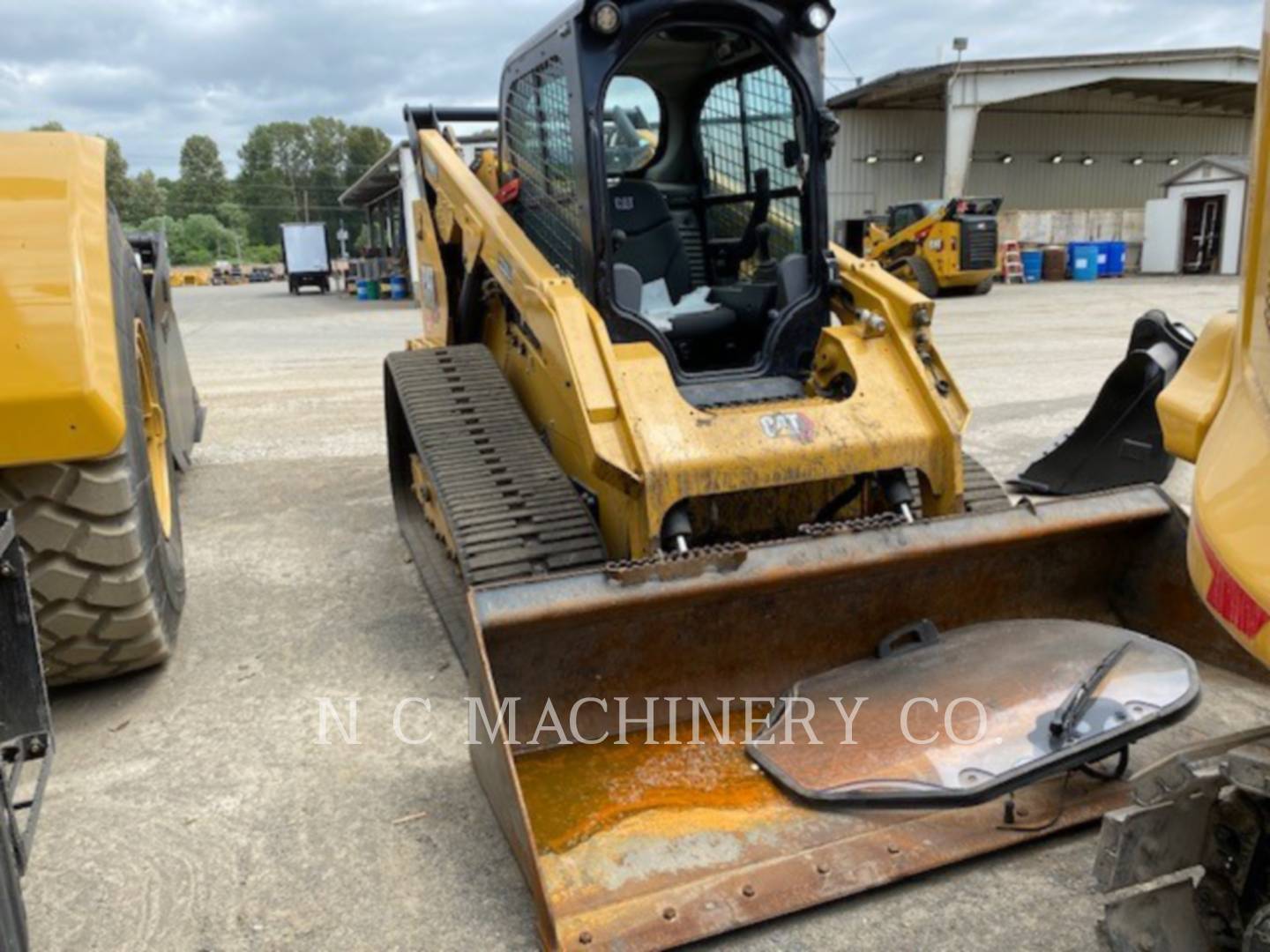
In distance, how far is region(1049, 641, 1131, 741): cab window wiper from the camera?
2.57m

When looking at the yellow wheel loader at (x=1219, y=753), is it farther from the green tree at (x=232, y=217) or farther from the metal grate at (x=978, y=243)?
the green tree at (x=232, y=217)

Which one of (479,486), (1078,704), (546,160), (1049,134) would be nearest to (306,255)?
(1049,134)

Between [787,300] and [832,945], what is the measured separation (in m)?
2.63

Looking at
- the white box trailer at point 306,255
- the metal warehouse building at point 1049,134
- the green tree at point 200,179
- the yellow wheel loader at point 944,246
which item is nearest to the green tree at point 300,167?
the green tree at point 200,179

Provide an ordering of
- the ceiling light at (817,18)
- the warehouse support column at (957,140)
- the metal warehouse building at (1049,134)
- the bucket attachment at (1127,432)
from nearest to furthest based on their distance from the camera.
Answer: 1. the ceiling light at (817,18)
2. the bucket attachment at (1127,432)
3. the warehouse support column at (957,140)
4. the metal warehouse building at (1049,134)

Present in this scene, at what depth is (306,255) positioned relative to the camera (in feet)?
124

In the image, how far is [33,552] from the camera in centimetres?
290

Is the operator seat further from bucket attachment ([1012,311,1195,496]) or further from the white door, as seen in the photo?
the white door

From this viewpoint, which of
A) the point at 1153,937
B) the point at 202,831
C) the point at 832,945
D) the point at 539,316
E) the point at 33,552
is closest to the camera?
the point at 1153,937

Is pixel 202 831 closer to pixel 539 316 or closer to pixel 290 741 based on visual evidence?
pixel 290 741

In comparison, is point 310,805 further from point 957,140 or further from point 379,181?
point 379,181

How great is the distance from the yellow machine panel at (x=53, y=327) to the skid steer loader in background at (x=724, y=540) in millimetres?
1155

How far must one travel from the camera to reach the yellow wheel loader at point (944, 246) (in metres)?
20.5

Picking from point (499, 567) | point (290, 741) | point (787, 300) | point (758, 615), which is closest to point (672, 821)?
point (758, 615)
